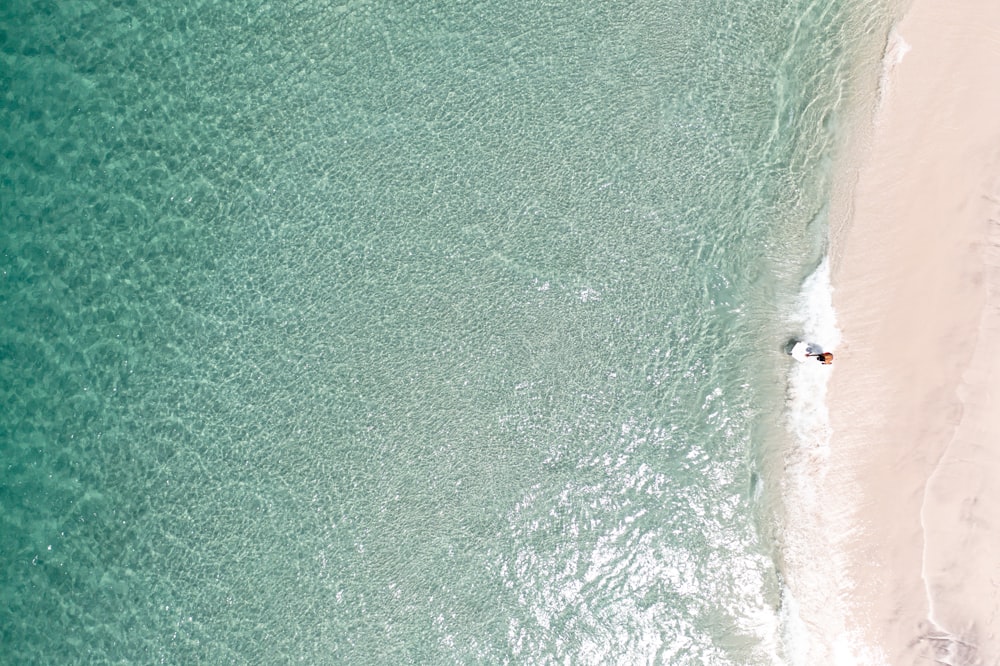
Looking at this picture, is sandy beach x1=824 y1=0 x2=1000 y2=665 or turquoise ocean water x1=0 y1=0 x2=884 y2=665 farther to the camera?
turquoise ocean water x1=0 y1=0 x2=884 y2=665

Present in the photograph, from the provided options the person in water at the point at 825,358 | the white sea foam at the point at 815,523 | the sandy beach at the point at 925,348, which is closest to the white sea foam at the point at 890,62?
the sandy beach at the point at 925,348

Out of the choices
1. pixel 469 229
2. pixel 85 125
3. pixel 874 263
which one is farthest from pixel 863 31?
pixel 85 125

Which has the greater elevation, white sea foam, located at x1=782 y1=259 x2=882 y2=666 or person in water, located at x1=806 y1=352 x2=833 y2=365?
person in water, located at x1=806 y1=352 x2=833 y2=365

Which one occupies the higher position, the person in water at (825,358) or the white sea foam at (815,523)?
the person in water at (825,358)

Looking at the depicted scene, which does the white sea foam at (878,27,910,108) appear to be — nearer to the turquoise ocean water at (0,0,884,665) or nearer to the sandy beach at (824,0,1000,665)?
the sandy beach at (824,0,1000,665)

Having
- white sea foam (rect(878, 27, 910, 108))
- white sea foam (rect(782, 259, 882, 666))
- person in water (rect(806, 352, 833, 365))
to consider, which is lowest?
white sea foam (rect(782, 259, 882, 666))

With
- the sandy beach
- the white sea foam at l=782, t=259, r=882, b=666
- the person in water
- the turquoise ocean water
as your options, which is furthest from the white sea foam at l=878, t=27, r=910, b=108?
the person in water

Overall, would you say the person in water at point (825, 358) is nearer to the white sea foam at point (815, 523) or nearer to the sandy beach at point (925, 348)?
the white sea foam at point (815, 523)
